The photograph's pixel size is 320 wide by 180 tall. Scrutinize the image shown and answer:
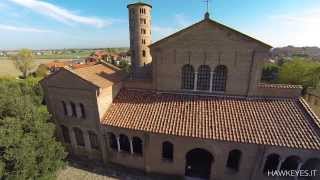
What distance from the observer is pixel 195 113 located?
14.7 metres

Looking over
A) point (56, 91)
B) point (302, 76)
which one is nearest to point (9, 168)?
point (56, 91)

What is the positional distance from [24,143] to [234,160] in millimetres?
14384

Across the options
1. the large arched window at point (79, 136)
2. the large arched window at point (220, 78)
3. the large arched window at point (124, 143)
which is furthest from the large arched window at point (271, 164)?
the large arched window at point (79, 136)

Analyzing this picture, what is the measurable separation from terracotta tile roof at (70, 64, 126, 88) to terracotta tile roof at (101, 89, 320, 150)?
2.00 metres

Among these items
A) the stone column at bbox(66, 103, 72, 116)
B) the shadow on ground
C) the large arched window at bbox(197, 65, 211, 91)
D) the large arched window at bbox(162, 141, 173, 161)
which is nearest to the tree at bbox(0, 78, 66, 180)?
the shadow on ground

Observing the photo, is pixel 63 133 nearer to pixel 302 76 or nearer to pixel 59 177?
pixel 59 177

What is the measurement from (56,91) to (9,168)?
23.0 ft

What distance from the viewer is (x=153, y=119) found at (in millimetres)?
14711

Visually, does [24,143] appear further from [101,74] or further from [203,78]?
[203,78]

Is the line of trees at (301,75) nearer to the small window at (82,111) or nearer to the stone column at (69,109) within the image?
the small window at (82,111)

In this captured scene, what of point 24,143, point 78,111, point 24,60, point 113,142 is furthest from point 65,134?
point 24,60

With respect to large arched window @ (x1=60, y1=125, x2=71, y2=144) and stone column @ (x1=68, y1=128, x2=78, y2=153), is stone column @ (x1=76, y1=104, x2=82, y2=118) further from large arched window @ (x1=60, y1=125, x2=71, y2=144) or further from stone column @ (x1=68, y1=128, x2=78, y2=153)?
large arched window @ (x1=60, y1=125, x2=71, y2=144)

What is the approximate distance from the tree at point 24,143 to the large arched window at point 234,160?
12813 millimetres

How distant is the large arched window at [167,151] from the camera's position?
48.8ft
